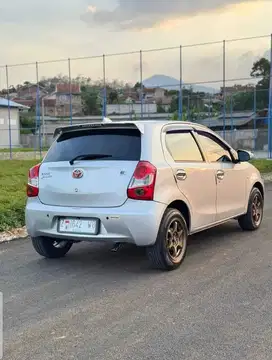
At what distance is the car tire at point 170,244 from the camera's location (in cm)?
529

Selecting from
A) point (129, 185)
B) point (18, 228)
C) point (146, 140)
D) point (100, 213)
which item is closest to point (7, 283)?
point (100, 213)

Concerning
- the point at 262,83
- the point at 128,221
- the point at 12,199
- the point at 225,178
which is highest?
the point at 262,83

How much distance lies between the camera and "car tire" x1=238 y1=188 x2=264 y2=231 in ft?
24.4

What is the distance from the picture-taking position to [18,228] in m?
7.95

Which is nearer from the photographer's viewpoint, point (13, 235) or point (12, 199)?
point (13, 235)

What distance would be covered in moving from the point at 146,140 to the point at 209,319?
218 centimetres

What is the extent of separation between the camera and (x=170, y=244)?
550cm

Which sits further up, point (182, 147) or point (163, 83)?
point (163, 83)

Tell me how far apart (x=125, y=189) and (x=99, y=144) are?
732 millimetres

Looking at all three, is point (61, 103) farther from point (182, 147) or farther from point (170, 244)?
point (170, 244)

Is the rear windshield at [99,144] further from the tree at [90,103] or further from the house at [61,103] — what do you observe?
the house at [61,103]

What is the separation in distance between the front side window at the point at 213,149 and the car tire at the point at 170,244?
1274 millimetres

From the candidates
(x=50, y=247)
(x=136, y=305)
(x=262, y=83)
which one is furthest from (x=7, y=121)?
(x=136, y=305)

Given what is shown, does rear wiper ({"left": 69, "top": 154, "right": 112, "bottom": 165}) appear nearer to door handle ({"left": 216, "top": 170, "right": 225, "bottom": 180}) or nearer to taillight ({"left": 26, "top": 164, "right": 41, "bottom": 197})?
taillight ({"left": 26, "top": 164, "right": 41, "bottom": 197})
